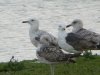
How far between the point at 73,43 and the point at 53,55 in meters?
2.42

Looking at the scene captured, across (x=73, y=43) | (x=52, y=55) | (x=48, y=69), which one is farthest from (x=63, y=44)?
(x=52, y=55)

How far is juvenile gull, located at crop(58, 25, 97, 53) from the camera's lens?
46.2ft

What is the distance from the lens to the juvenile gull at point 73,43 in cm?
1409

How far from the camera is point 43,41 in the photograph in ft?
42.2

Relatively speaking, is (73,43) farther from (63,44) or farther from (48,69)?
(48,69)

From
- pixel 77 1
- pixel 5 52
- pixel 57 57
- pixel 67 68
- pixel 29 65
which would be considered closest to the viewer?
pixel 57 57

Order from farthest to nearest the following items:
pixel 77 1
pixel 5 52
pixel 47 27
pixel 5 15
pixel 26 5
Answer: pixel 77 1 < pixel 26 5 < pixel 5 15 < pixel 47 27 < pixel 5 52

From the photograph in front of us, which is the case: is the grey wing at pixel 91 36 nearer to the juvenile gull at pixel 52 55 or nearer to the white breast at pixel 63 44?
the white breast at pixel 63 44

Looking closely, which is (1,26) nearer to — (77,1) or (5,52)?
(5,52)

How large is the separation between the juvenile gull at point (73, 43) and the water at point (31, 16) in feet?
13.3

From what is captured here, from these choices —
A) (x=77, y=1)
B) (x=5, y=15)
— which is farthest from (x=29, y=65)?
(x=77, y=1)

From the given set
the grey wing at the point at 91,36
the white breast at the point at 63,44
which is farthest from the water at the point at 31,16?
the grey wing at the point at 91,36

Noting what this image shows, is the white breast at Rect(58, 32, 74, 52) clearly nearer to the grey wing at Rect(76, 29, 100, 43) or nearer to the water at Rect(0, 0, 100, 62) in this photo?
the grey wing at Rect(76, 29, 100, 43)

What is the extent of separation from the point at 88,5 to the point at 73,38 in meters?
22.8
